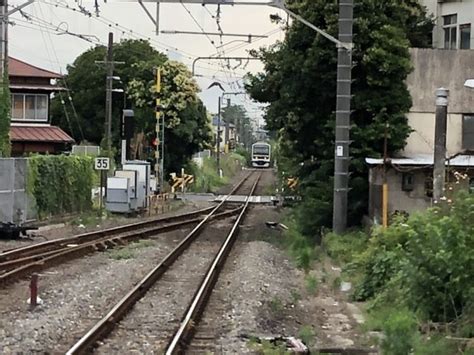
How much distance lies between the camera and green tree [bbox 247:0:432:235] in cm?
2336

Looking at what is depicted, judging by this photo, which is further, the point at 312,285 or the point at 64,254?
the point at 64,254

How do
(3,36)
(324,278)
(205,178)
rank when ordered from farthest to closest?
(205,178) < (3,36) < (324,278)

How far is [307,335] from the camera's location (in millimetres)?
10891

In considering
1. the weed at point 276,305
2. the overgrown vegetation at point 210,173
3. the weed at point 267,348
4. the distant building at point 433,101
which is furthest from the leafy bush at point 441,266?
the overgrown vegetation at point 210,173

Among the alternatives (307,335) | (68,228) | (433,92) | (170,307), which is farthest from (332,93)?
(307,335)

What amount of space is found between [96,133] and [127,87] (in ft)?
20.6

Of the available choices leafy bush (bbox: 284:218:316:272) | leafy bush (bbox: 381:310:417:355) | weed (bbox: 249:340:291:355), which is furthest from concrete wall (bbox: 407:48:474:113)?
leafy bush (bbox: 381:310:417:355)

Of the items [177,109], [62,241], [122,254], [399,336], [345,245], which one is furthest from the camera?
[177,109]

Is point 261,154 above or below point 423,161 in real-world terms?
below

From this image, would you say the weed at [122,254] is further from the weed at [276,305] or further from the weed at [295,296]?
the weed at [276,305]

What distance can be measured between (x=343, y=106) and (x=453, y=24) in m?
16.3

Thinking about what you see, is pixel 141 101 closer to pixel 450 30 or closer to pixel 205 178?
pixel 205 178

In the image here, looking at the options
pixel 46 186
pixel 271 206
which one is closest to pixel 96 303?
pixel 46 186

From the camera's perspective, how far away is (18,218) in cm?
2580
